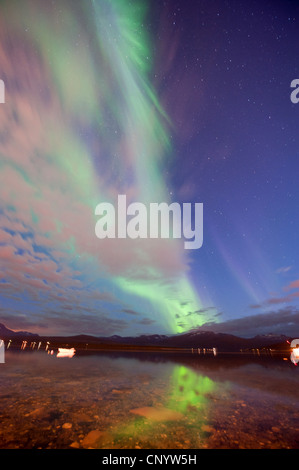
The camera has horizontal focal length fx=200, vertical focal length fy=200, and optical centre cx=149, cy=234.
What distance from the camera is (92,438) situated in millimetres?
5469

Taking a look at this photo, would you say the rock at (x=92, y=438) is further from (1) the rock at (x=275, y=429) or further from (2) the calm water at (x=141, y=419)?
(1) the rock at (x=275, y=429)

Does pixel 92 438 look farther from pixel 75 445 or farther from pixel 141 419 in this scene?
pixel 141 419

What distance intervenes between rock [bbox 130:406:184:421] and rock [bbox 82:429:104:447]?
2155 millimetres

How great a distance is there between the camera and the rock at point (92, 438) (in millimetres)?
5157

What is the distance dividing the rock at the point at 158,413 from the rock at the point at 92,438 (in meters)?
2.15

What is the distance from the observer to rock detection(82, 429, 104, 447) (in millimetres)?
5157

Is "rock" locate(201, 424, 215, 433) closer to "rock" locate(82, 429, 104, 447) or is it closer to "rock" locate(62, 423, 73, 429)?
"rock" locate(82, 429, 104, 447)

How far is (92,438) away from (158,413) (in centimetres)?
320
